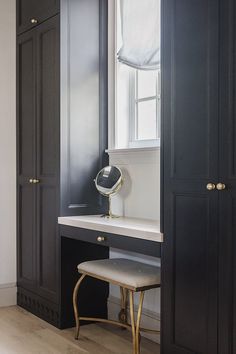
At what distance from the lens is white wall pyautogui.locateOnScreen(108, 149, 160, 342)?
10.0 feet

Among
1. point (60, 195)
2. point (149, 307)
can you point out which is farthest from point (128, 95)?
point (149, 307)

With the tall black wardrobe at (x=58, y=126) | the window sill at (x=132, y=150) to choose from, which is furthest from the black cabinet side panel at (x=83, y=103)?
the window sill at (x=132, y=150)

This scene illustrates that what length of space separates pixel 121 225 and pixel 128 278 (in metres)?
0.32

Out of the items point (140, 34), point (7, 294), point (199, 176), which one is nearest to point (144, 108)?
point (140, 34)

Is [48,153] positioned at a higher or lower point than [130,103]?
lower

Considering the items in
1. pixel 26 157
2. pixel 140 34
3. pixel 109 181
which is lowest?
pixel 109 181

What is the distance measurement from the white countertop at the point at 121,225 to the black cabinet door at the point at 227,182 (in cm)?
42

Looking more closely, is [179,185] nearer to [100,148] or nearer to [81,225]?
[81,225]

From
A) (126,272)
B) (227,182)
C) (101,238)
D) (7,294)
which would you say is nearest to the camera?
(227,182)

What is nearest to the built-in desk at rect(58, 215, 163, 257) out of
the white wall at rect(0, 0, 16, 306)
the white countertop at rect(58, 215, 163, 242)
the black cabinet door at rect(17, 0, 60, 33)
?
the white countertop at rect(58, 215, 163, 242)

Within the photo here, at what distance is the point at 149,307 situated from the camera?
10.2ft

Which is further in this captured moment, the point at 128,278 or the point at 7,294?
the point at 7,294

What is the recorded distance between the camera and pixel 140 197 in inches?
126

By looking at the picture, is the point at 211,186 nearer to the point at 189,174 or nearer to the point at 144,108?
the point at 189,174
